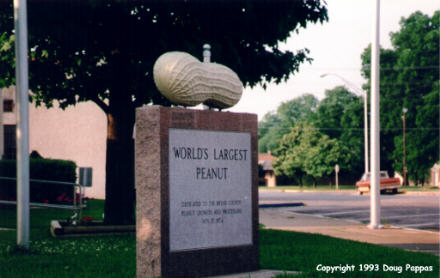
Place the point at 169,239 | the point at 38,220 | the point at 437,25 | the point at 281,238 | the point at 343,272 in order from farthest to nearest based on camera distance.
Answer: the point at 437,25
the point at 38,220
the point at 281,238
the point at 343,272
the point at 169,239

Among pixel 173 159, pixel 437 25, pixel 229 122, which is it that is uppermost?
pixel 437 25

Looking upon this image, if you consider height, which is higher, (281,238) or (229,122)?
(229,122)

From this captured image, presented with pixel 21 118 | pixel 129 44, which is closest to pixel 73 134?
pixel 129 44

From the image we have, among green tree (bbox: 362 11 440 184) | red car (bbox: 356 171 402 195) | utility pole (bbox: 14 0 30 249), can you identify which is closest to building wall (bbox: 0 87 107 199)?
utility pole (bbox: 14 0 30 249)

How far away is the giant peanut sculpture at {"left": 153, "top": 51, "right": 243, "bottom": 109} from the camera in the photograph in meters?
7.13

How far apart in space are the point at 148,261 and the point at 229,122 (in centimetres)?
208

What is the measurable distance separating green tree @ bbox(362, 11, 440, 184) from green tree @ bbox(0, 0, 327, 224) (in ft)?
134

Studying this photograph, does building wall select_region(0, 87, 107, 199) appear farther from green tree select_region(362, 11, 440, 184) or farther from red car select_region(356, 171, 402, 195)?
green tree select_region(362, 11, 440, 184)

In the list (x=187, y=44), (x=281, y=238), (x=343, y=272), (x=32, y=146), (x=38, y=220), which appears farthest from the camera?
(x=32, y=146)

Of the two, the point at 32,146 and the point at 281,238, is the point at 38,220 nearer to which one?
the point at 281,238

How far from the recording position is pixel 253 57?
1283cm

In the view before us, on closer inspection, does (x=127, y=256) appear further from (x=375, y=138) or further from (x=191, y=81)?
(x=375, y=138)

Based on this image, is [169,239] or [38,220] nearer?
[169,239]

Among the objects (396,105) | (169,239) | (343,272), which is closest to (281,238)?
(343,272)
